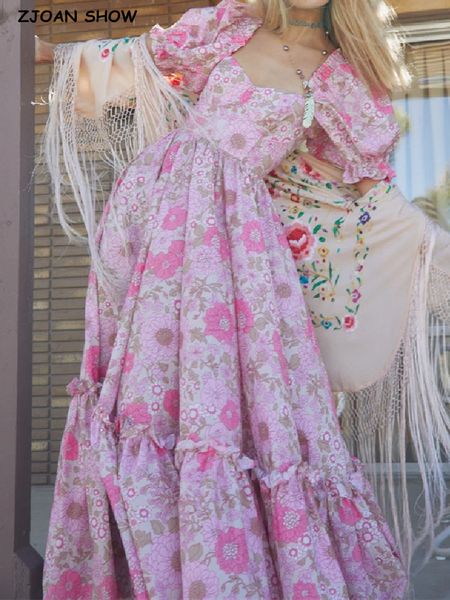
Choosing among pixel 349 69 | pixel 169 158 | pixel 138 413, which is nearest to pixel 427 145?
pixel 349 69

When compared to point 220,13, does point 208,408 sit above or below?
below

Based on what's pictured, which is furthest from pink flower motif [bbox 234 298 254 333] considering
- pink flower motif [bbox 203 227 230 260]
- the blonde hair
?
the blonde hair

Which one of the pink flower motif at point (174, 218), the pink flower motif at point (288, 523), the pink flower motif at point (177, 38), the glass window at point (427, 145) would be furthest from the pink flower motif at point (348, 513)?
the glass window at point (427, 145)

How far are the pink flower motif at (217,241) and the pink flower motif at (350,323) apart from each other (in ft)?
1.41

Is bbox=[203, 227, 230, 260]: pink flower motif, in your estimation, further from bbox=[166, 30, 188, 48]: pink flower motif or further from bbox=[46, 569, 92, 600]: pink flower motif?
bbox=[46, 569, 92, 600]: pink flower motif

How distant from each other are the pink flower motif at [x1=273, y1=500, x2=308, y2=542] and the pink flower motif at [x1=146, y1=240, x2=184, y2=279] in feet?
2.01

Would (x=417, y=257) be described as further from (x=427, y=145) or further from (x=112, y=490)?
(x=427, y=145)

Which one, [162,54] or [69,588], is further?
[162,54]

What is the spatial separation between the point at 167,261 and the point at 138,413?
387mm

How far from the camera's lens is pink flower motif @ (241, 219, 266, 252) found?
2.05 m

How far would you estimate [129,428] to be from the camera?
187 centimetres

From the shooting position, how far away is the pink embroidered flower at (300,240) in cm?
231

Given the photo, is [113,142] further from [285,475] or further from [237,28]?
[285,475]

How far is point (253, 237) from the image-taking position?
206cm
